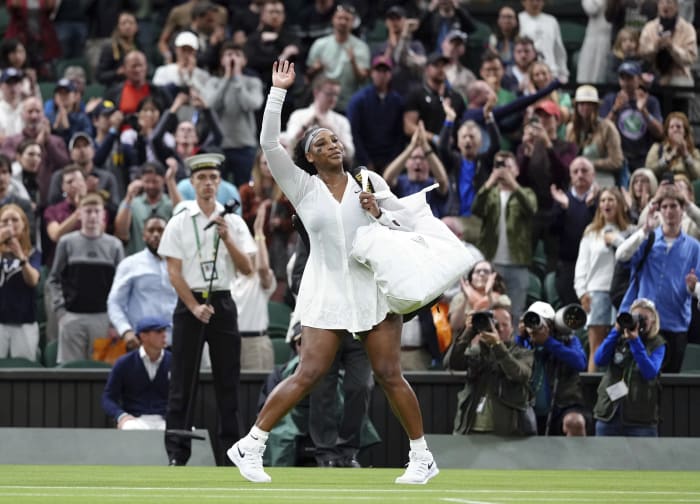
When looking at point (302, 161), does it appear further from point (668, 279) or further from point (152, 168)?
point (152, 168)

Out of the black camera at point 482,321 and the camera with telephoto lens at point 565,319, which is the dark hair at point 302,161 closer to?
the black camera at point 482,321

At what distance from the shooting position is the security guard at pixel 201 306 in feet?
35.8

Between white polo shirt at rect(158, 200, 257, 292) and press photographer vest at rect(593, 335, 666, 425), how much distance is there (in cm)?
278

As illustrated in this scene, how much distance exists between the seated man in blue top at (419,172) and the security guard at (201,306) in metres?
3.59

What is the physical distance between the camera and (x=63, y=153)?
1523 cm

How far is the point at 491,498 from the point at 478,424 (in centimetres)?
437

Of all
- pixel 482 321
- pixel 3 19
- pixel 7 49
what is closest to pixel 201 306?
pixel 482 321

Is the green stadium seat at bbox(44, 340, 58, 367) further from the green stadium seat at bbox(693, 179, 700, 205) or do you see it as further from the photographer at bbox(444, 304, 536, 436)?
the green stadium seat at bbox(693, 179, 700, 205)

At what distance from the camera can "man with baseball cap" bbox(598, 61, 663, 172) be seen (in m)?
16.0

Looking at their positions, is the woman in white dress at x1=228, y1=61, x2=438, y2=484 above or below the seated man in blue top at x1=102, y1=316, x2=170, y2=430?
above

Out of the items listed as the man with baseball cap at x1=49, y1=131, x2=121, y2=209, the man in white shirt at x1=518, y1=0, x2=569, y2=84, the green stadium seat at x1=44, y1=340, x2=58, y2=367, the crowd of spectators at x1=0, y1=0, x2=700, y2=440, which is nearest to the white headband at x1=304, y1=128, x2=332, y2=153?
the crowd of spectators at x1=0, y1=0, x2=700, y2=440

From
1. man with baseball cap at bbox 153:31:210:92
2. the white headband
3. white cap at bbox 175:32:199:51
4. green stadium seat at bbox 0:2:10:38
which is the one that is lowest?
the white headband

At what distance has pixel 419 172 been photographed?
47.3 feet

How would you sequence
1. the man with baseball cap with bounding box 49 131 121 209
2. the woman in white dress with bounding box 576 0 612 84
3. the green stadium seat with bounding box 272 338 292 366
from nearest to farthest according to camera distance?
the green stadium seat with bounding box 272 338 292 366
the man with baseball cap with bounding box 49 131 121 209
the woman in white dress with bounding box 576 0 612 84
